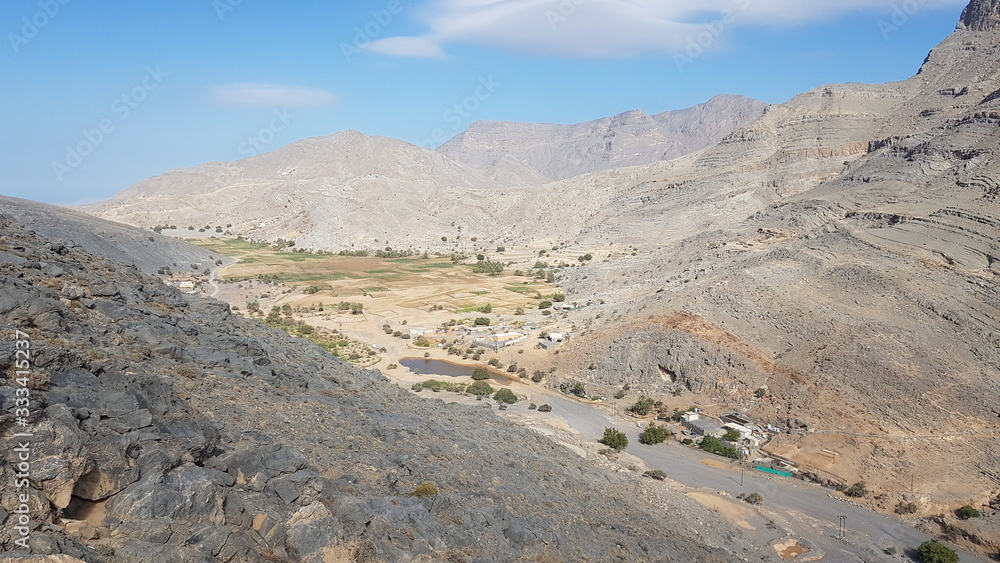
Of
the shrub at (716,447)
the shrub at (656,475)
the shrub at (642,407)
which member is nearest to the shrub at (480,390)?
the shrub at (642,407)

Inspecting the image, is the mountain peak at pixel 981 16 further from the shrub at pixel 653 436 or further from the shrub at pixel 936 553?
the shrub at pixel 936 553

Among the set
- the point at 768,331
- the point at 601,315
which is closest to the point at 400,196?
the point at 601,315

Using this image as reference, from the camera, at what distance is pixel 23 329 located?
12.3 meters

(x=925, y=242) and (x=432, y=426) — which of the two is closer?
(x=432, y=426)

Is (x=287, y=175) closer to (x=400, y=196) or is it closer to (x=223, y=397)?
(x=400, y=196)

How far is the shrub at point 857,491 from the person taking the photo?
24.3 metres

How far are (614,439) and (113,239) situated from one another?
61.9 m

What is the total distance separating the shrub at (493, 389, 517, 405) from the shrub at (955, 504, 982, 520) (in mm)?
19534

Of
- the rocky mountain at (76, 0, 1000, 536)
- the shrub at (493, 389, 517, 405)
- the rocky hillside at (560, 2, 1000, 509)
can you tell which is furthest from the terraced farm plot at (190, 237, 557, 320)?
the shrub at (493, 389, 517, 405)

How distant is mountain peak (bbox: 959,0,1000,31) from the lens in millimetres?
107688

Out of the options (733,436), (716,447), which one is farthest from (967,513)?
(716,447)

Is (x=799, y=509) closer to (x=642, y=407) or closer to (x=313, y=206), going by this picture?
(x=642, y=407)

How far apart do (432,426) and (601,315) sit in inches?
1171

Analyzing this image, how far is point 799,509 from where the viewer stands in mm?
23422
